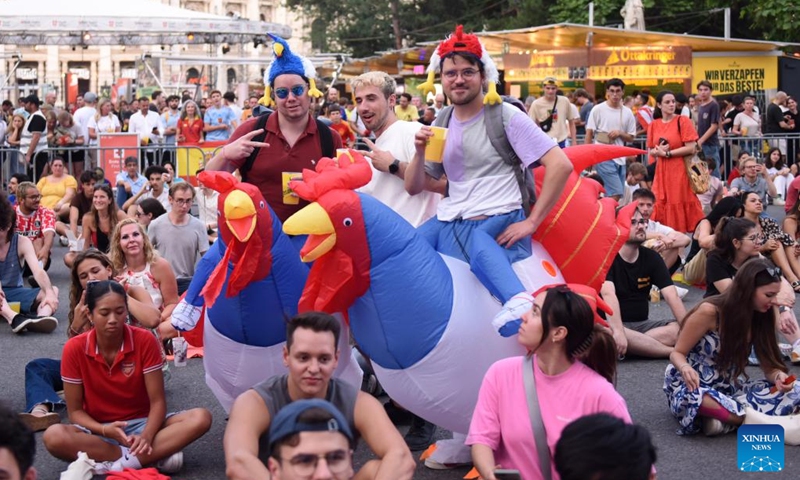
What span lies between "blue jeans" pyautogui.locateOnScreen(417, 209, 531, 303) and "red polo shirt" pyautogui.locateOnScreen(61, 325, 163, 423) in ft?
4.93

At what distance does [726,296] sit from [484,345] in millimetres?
1739

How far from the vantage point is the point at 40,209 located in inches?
480

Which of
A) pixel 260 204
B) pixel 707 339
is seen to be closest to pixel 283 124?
pixel 260 204

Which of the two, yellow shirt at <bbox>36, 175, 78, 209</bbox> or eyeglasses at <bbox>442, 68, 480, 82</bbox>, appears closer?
eyeglasses at <bbox>442, 68, 480, 82</bbox>

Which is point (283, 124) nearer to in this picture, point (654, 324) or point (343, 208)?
point (343, 208)

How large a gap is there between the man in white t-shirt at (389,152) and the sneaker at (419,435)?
109cm

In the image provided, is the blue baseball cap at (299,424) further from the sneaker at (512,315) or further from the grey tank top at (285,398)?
the sneaker at (512,315)

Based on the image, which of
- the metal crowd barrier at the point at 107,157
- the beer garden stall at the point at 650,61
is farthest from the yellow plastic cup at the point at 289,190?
the beer garden stall at the point at 650,61

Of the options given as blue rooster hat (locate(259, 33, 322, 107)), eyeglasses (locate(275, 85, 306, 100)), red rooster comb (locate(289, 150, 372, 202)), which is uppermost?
blue rooster hat (locate(259, 33, 322, 107))

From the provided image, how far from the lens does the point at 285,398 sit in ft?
15.1

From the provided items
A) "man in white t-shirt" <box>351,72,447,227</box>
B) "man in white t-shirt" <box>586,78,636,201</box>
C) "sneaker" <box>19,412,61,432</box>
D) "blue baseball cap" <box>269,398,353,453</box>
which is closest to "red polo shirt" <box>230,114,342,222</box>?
"man in white t-shirt" <box>351,72,447,227</box>

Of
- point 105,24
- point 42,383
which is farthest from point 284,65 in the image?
point 105,24

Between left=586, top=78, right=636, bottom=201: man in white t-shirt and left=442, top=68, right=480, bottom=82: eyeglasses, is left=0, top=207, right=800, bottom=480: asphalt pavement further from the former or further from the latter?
left=586, top=78, right=636, bottom=201: man in white t-shirt

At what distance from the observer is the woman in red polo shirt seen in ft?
19.6
